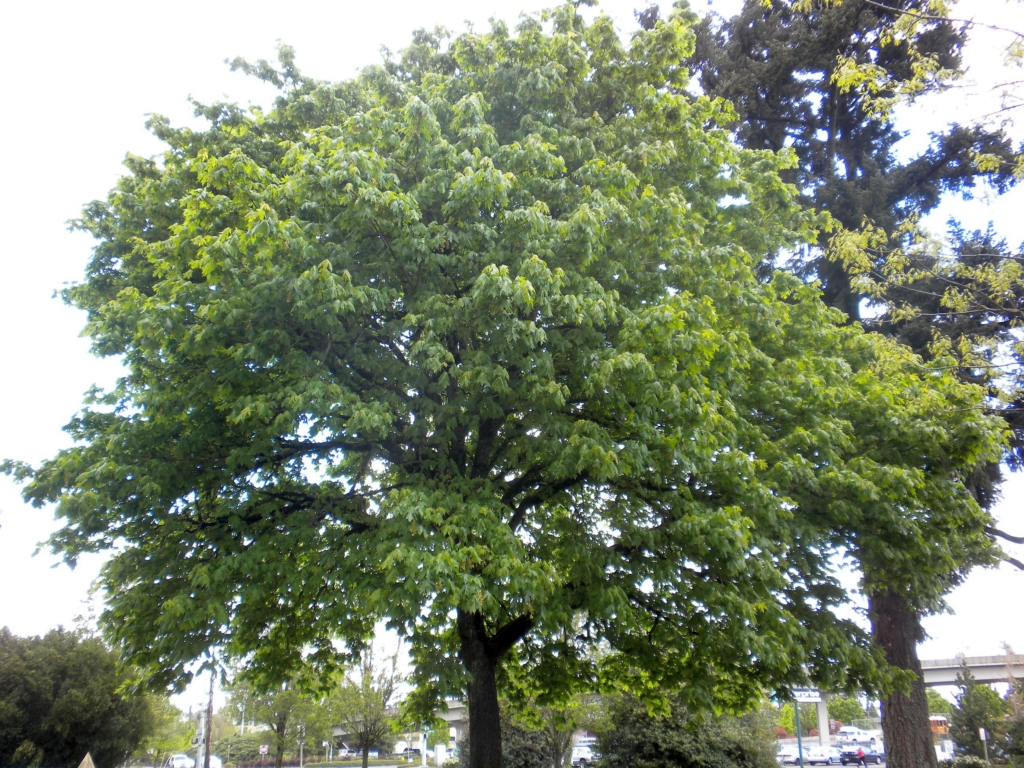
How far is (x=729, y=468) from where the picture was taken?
7.55m

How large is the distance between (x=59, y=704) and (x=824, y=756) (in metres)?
42.7

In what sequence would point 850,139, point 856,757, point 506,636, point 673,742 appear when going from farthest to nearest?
point 856,757 → point 673,742 → point 850,139 → point 506,636

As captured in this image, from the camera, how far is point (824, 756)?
43.4 m

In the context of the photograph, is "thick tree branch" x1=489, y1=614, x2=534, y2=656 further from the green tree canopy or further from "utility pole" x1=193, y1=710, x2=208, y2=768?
"utility pole" x1=193, y1=710, x2=208, y2=768

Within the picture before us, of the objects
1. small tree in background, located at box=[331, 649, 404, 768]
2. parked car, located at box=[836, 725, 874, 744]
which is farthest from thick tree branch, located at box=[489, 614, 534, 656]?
parked car, located at box=[836, 725, 874, 744]

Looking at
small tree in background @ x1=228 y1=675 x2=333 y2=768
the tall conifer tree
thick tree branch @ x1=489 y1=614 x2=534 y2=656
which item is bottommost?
small tree in background @ x1=228 y1=675 x2=333 y2=768

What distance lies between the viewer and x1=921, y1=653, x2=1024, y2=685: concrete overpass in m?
42.5

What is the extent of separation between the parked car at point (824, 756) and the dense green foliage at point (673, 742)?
2889cm

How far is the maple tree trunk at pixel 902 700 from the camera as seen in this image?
12.0 m

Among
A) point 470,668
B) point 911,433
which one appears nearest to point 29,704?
point 470,668

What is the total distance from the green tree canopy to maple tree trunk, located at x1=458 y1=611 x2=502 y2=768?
3cm

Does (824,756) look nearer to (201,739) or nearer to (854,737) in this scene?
(854,737)

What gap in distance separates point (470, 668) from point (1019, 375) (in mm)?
8000

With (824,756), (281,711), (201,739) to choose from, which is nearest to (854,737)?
(824,756)
